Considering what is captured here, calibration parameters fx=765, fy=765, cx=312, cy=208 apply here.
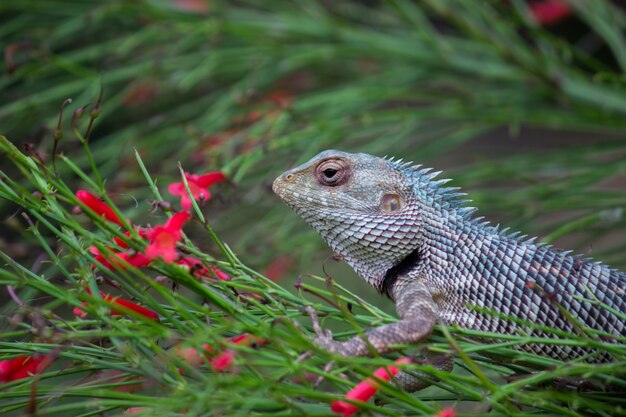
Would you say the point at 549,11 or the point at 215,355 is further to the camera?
the point at 549,11

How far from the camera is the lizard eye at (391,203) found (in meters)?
2.70

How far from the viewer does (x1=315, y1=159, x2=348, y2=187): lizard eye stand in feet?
8.89

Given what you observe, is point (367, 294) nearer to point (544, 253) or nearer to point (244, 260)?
point (244, 260)

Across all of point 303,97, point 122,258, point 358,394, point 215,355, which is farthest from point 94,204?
point 303,97

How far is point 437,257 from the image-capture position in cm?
261

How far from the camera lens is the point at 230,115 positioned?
435 cm

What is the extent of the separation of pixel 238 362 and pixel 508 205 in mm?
2636

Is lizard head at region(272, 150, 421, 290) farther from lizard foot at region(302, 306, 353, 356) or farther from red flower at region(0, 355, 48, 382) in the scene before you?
red flower at region(0, 355, 48, 382)

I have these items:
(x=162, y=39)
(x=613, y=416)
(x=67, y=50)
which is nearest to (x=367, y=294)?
(x=162, y=39)

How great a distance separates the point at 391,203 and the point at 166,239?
1.06m

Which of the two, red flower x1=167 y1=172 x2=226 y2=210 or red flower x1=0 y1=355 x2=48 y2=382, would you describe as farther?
red flower x1=167 y1=172 x2=226 y2=210

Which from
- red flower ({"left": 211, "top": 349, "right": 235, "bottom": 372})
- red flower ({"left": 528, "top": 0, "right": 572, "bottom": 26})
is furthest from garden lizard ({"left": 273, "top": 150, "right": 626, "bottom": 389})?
red flower ({"left": 528, "top": 0, "right": 572, "bottom": 26})

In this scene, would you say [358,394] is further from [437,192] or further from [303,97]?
[303,97]

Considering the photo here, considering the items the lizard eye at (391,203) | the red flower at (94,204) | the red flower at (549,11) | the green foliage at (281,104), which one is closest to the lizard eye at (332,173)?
the lizard eye at (391,203)
